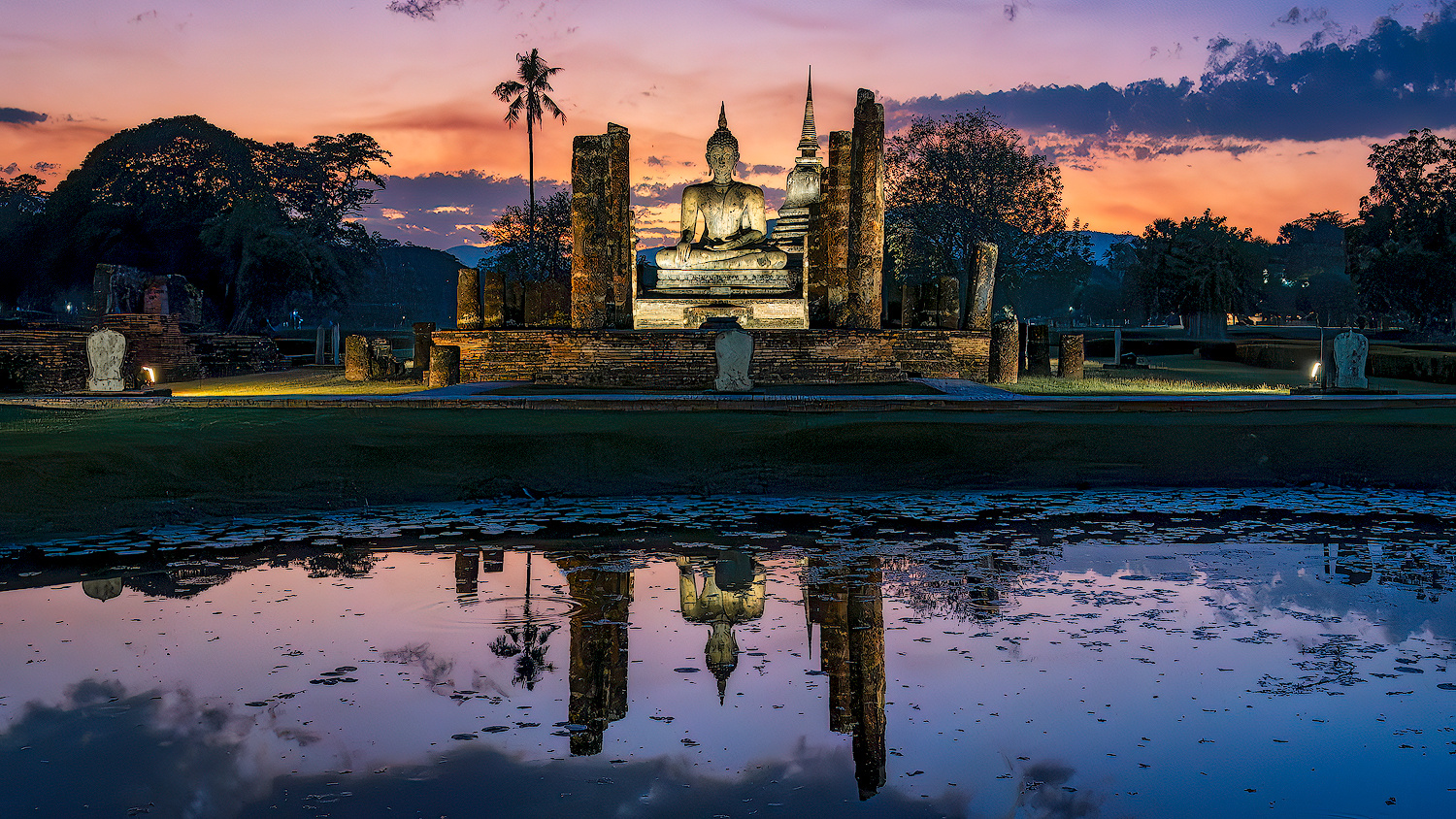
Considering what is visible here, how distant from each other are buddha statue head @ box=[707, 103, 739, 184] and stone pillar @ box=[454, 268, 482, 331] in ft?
19.4

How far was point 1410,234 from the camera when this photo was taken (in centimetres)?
4159

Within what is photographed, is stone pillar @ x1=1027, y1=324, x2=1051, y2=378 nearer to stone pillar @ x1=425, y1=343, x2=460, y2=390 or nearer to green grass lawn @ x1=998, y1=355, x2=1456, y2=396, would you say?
green grass lawn @ x1=998, y1=355, x2=1456, y2=396

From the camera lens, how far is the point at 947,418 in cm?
1263

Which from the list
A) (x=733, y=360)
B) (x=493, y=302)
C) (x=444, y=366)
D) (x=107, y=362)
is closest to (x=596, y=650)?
(x=733, y=360)

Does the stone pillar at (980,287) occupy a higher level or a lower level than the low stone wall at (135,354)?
higher

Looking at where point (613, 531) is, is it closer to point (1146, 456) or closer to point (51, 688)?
point (51, 688)

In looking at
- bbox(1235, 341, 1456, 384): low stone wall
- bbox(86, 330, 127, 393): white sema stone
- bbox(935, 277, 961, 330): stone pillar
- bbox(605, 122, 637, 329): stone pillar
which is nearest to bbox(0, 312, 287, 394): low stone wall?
bbox(86, 330, 127, 393): white sema stone

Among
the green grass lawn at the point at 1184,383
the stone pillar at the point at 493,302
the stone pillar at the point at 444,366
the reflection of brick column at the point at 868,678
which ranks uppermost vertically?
the stone pillar at the point at 493,302

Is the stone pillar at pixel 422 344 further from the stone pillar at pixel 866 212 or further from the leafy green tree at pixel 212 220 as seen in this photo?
the leafy green tree at pixel 212 220

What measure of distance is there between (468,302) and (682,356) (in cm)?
421

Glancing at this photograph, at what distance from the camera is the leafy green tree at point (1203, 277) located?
162ft

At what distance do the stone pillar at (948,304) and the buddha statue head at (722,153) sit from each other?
5230 mm

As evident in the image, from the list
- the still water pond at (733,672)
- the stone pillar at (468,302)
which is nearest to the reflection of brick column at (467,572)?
the still water pond at (733,672)

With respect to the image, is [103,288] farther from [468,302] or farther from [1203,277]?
[1203,277]
